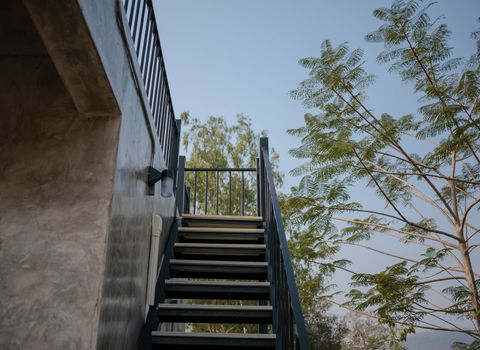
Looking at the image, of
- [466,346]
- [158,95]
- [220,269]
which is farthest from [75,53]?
[466,346]

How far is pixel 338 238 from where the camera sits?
16.4 feet

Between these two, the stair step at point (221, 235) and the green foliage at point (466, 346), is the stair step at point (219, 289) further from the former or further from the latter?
the green foliage at point (466, 346)

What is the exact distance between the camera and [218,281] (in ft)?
10.5

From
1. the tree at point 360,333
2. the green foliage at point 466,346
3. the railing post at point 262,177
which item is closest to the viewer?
the green foliage at point 466,346

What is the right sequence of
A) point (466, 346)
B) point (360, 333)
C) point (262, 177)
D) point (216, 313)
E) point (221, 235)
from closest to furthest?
point (216, 313)
point (466, 346)
point (221, 235)
point (262, 177)
point (360, 333)

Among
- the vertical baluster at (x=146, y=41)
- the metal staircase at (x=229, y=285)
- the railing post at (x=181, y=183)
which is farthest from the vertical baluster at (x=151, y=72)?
the railing post at (x=181, y=183)

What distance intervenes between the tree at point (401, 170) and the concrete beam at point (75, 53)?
9.71 feet

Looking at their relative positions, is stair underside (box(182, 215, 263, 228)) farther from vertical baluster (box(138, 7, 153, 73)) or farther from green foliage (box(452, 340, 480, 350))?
green foliage (box(452, 340, 480, 350))

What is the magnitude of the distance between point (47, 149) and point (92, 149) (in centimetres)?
20

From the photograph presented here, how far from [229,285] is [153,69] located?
1.67 metres

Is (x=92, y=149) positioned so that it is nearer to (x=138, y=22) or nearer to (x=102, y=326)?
(x=102, y=326)

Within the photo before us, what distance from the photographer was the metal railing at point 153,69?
211 centimetres

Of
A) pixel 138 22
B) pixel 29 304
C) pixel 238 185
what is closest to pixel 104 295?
pixel 29 304

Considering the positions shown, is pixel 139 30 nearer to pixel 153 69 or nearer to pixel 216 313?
pixel 153 69
